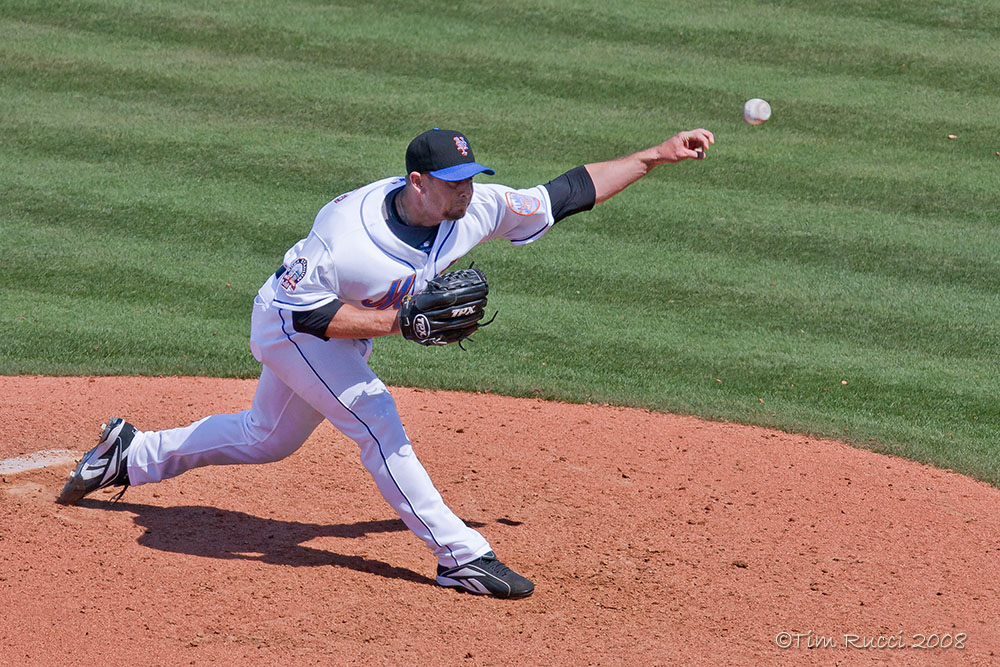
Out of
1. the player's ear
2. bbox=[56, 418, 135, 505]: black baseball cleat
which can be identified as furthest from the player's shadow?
the player's ear

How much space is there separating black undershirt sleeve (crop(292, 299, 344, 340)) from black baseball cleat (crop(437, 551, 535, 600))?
3.43 feet

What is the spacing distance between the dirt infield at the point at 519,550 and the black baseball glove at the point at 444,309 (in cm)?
104

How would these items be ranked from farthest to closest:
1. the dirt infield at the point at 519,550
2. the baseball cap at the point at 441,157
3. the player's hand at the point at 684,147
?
the player's hand at the point at 684,147 → the baseball cap at the point at 441,157 → the dirt infield at the point at 519,550

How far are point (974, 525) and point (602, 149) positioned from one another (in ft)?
17.5

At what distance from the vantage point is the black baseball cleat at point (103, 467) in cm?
473

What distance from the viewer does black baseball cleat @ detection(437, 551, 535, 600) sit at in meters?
4.20

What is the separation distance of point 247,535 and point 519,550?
1.16 meters

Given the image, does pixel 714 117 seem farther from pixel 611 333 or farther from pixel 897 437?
pixel 897 437

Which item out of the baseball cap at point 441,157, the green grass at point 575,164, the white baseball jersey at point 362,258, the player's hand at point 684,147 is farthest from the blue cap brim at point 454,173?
the green grass at point 575,164

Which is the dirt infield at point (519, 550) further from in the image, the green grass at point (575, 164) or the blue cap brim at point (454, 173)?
the blue cap brim at point (454, 173)

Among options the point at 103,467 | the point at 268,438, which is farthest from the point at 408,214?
the point at 103,467

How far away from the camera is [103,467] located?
473 cm

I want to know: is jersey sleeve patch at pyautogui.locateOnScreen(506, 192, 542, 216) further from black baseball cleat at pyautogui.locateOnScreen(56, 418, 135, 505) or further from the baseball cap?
black baseball cleat at pyautogui.locateOnScreen(56, 418, 135, 505)

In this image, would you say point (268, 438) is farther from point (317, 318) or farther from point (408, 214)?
point (408, 214)
